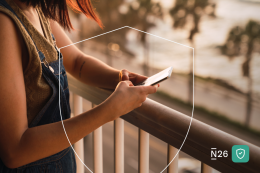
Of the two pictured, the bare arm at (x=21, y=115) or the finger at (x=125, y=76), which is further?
the finger at (x=125, y=76)

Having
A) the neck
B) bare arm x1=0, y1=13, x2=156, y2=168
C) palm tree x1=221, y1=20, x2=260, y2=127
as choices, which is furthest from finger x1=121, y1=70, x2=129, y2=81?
palm tree x1=221, y1=20, x2=260, y2=127

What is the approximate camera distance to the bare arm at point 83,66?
0.69m

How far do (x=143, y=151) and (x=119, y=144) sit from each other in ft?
0.32

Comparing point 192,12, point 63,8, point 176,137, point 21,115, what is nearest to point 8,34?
point 21,115

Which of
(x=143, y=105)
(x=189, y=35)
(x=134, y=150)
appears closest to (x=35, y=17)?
(x=143, y=105)

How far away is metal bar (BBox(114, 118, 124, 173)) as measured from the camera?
2.10 ft

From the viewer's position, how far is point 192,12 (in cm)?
620

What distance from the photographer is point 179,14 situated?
6191 millimetres

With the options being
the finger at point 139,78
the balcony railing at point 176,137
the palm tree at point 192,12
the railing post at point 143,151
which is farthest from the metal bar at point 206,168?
the palm tree at point 192,12

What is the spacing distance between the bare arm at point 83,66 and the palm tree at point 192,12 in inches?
206

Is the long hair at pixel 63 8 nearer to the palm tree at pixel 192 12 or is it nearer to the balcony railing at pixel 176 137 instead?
the balcony railing at pixel 176 137

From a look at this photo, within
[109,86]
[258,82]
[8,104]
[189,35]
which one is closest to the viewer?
[8,104]

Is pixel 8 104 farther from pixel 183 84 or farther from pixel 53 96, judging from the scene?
pixel 183 84

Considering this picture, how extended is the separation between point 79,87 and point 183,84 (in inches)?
236
